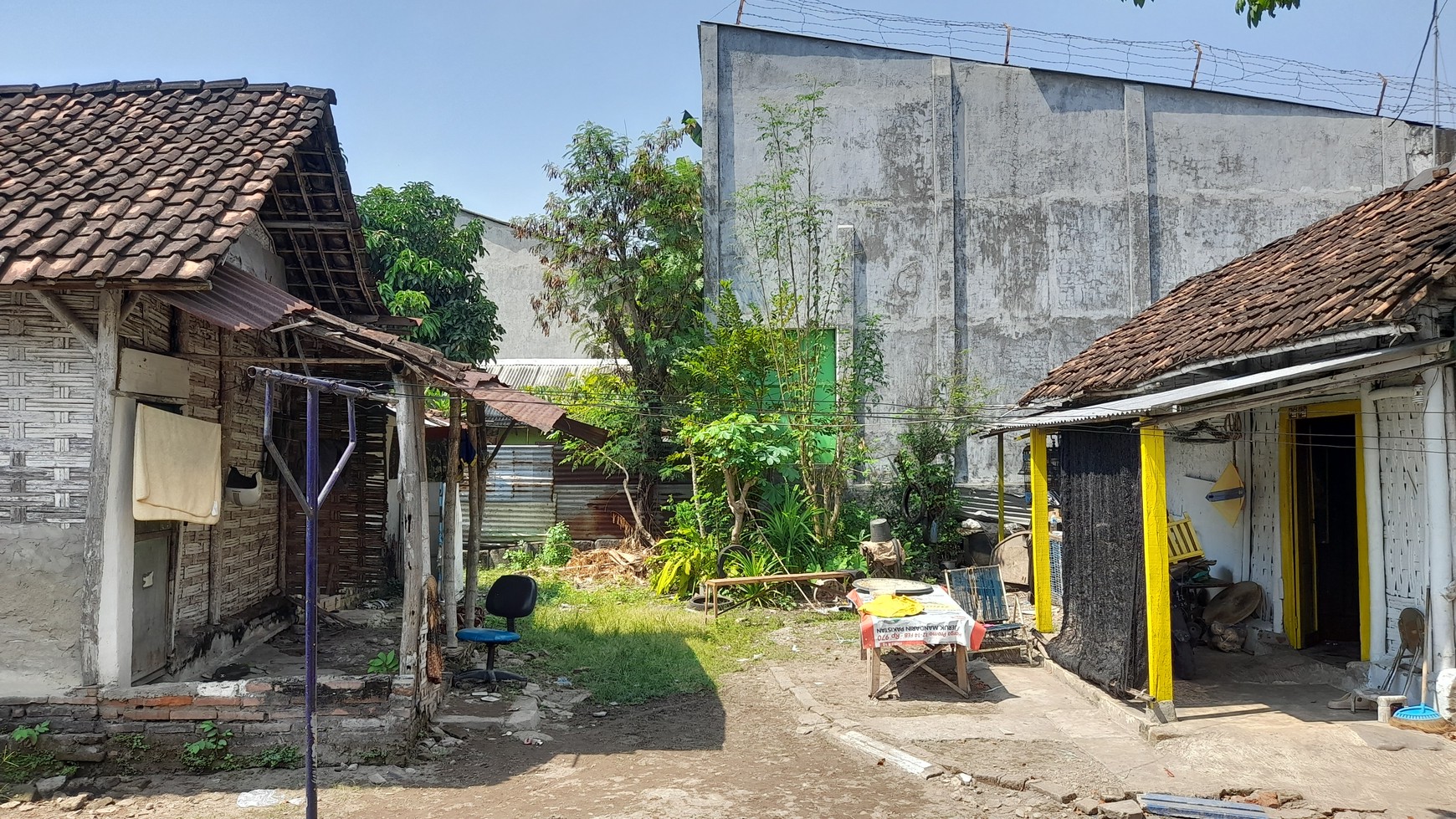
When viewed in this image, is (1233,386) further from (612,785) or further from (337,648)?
(337,648)

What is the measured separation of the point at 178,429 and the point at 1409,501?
9.98 m

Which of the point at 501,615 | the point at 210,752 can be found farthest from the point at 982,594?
the point at 210,752

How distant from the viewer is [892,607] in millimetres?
8953

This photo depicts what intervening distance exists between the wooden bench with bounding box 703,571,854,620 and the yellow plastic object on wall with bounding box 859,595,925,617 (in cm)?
377

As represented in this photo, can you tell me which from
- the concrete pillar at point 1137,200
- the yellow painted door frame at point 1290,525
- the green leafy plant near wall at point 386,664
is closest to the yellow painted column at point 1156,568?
the yellow painted door frame at point 1290,525

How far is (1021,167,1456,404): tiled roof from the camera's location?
691cm

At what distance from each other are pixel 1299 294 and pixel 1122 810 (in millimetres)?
5003

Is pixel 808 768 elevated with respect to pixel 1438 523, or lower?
lower

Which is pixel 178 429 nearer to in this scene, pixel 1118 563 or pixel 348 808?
pixel 348 808

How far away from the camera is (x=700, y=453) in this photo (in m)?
14.8

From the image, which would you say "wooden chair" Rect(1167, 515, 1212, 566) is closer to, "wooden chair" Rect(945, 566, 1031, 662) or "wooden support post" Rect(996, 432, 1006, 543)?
"wooden chair" Rect(945, 566, 1031, 662)

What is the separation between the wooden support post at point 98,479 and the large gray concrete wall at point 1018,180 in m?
11.1

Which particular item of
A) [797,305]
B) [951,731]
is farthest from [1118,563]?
[797,305]

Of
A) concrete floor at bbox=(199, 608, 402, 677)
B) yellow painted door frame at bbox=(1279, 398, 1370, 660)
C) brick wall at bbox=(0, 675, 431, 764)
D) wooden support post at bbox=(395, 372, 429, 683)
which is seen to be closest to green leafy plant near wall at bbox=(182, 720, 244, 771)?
brick wall at bbox=(0, 675, 431, 764)
